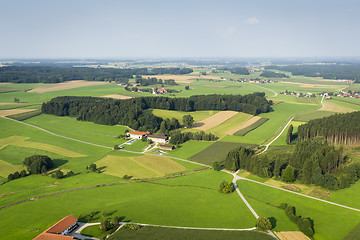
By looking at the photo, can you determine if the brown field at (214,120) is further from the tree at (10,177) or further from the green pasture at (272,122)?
the tree at (10,177)

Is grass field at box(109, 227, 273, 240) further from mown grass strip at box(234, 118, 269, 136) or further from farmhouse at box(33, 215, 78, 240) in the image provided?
mown grass strip at box(234, 118, 269, 136)

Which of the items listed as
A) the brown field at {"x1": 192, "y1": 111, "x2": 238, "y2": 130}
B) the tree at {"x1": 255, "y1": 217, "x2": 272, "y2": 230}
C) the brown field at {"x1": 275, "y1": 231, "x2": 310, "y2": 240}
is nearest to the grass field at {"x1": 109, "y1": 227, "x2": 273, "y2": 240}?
the tree at {"x1": 255, "y1": 217, "x2": 272, "y2": 230}

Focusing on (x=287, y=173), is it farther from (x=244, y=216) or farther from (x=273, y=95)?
(x=273, y=95)

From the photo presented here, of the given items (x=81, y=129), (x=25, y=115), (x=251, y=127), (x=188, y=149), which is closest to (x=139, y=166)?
(x=188, y=149)

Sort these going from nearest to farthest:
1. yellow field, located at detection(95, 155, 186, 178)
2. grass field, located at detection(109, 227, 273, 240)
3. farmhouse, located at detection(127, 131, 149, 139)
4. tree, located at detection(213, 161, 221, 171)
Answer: grass field, located at detection(109, 227, 273, 240)
yellow field, located at detection(95, 155, 186, 178)
tree, located at detection(213, 161, 221, 171)
farmhouse, located at detection(127, 131, 149, 139)

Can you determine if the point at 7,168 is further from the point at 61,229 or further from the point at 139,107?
the point at 139,107

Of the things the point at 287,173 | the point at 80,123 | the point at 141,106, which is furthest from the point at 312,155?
the point at 80,123
